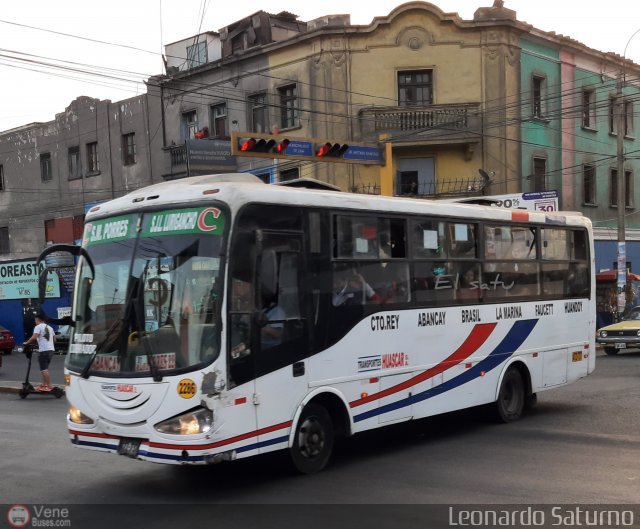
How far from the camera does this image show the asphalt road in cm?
774

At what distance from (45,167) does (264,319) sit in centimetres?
3534

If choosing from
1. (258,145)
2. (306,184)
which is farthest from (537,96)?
(306,184)

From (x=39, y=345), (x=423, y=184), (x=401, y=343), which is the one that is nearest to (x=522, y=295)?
(x=401, y=343)

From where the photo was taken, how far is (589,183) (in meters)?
33.8

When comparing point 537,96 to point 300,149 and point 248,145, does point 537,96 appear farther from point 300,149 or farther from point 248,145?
point 248,145

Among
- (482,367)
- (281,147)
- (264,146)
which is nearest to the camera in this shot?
(482,367)

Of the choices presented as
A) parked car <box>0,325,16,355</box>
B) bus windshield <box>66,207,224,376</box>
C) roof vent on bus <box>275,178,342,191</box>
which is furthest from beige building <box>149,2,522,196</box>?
bus windshield <box>66,207,224,376</box>

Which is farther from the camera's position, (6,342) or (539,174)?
(6,342)

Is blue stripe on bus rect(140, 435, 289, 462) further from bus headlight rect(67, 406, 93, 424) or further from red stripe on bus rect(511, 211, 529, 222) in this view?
red stripe on bus rect(511, 211, 529, 222)

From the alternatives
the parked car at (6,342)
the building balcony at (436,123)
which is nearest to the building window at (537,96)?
the building balcony at (436,123)

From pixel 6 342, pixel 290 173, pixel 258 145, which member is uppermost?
pixel 290 173

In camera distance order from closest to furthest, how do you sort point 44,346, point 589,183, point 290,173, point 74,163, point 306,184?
point 306,184 < point 44,346 < point 290,173 < point 589,183 < point 74,163

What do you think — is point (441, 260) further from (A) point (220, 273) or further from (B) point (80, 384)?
(B) point (80, 384)

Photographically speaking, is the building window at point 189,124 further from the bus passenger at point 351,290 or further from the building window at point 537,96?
the bus passenger at point 351,290
